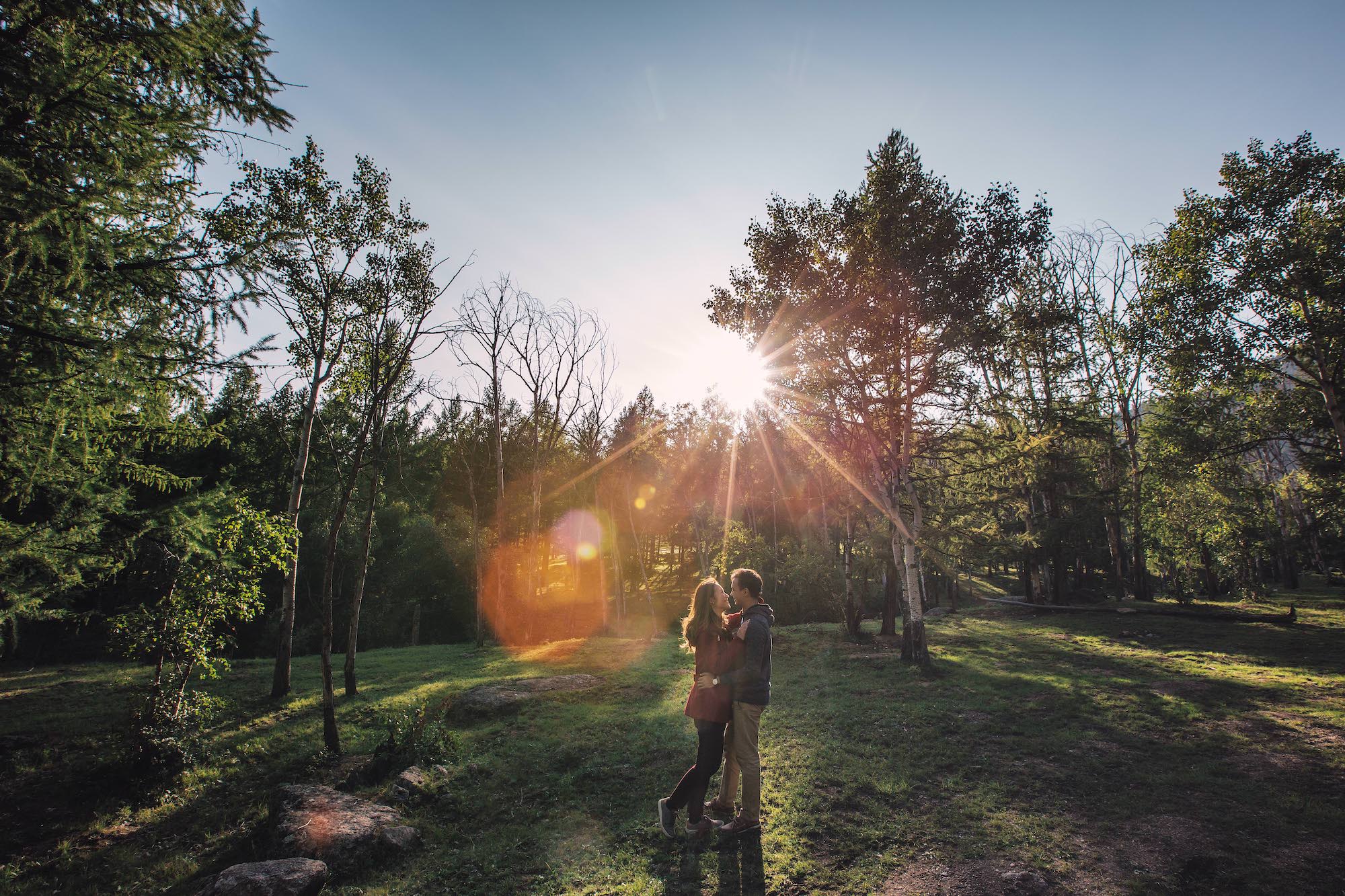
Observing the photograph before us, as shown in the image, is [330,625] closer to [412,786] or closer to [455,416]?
[412,786]

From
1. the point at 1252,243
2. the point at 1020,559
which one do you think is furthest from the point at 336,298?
the point at 1020,559

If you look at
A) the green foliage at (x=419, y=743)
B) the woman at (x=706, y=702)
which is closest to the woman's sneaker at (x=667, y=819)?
the woman at (x=706, y=702)

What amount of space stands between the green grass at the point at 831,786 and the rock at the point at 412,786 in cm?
36

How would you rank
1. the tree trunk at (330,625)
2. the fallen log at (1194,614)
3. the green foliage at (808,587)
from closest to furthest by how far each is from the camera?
the tree trunk at (330,625), the fallen log at (1194,614), the green foliage at (808,587)

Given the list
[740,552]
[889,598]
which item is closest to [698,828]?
[889,598]

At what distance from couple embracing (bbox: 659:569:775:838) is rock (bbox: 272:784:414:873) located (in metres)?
3.19

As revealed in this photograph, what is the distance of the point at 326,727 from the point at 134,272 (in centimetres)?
733

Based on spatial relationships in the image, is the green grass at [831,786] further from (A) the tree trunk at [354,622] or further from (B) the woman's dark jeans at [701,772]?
(A) the tree trunk at [354,622]

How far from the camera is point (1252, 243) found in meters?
14.4

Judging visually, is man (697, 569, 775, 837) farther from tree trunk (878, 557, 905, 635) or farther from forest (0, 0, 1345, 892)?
tree trunk (878, 557, 905, 635)

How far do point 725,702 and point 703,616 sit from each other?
2.96 ft

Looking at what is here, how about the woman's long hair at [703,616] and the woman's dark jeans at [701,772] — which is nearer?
the woman's dark jeans at [701,772]

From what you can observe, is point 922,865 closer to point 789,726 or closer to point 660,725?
point 789,726

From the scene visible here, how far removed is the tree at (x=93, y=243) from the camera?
15.8 ft
